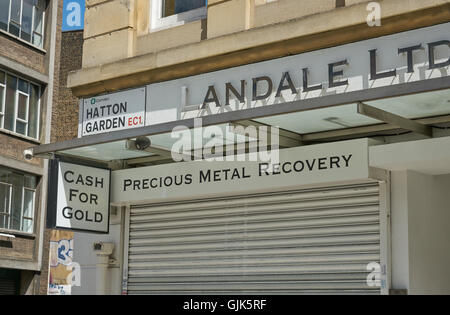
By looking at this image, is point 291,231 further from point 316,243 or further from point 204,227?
point 204,227

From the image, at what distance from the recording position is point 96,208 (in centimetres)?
1184

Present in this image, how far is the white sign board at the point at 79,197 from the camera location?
36.8 ft

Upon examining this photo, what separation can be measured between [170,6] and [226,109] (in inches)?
98.8

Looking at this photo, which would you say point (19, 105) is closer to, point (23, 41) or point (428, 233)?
point (23, 41)

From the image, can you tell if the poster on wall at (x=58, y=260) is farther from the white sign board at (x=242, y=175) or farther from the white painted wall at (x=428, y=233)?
the white painted wall at (x=428, y=233)

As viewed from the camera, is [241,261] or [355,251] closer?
[355,251]

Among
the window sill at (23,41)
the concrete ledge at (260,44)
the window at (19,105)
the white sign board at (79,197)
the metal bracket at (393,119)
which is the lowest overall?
the white sign board at (79,197)

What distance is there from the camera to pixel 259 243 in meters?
10.9

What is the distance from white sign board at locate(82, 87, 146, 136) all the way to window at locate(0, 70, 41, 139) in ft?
68.6

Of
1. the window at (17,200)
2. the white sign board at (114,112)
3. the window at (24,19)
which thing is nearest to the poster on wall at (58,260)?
the window at (17,200)

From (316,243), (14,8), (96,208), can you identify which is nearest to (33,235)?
(14,8)

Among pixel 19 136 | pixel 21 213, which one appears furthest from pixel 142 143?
pixel 19 136

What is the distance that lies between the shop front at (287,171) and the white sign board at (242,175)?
17 mm

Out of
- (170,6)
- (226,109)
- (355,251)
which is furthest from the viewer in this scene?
(170,6)
